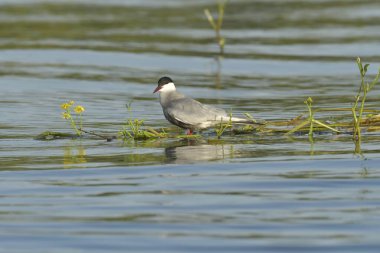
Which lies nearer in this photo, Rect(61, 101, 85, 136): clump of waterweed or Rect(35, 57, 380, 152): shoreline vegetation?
Rect(61, 101, 85, 136): clump of waterweed

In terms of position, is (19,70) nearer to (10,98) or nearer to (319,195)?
(10,98)

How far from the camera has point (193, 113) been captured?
39.6 ft

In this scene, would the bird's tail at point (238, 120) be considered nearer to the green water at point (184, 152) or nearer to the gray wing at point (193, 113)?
the gray wing at point (193, 113)

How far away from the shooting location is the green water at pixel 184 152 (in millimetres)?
7523

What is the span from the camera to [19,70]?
18734 millimetres

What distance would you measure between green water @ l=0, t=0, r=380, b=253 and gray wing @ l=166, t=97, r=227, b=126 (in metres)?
0.26

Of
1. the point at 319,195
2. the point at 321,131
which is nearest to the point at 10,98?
the point at 321,131

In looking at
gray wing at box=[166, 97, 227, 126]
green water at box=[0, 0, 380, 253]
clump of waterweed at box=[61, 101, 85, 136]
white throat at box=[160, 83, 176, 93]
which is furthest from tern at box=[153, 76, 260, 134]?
clump of waterweed at box=[61, 101, 85, 136]

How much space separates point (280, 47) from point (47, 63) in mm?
4728

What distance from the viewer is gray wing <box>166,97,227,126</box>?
12047mm

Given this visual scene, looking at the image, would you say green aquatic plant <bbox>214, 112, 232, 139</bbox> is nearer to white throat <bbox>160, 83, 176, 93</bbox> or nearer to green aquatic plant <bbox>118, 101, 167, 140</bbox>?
green aquatic plant <bbox>118, 101, 167, 140</bbox>

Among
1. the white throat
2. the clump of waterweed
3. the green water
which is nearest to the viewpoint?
the green water

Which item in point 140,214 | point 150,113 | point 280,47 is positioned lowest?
point 140,214

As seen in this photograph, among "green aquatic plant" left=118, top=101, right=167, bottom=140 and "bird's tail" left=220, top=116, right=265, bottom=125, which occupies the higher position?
"bird's tail" left=220, top=116, right=265, bottom=125
